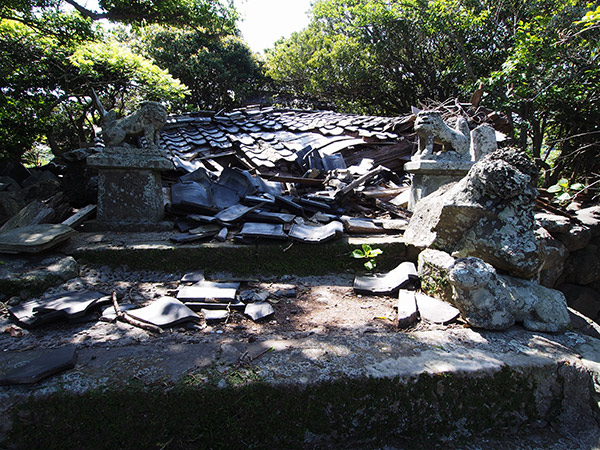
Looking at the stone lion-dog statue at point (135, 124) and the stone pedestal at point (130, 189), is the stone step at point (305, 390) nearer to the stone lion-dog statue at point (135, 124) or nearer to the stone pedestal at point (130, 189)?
the stone pedestal at point (130, 189)

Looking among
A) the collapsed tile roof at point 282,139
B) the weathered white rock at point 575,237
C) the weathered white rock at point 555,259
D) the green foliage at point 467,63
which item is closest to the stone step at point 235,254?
the weathered white rock at point 555,259

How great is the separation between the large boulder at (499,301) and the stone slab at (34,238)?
11.8ft

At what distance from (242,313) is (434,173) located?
9.81 feet

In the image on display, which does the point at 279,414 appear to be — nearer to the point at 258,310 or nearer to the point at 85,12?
the point at 258,310

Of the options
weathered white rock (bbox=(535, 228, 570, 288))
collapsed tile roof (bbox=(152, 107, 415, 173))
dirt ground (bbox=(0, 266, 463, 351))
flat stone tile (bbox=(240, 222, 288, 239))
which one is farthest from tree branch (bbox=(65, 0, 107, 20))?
weathered white rock (bbox=(535, 228, 570, 288))

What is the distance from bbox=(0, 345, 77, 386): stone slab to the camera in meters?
1.52

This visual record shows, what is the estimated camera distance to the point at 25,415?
1.43 m

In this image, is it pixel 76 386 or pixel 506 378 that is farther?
pixel 506 378

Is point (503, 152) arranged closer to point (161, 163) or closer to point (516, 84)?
point (161, 163)

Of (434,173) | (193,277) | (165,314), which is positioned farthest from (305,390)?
(434,173)

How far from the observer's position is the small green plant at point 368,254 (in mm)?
3279

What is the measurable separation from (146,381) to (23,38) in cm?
845

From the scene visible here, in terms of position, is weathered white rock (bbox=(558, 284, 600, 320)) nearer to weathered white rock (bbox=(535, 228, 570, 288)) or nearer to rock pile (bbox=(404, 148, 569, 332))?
weathered white rock (bbox=(535, 228, 570, 288))

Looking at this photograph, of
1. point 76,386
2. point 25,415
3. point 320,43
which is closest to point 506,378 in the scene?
point 76,386
